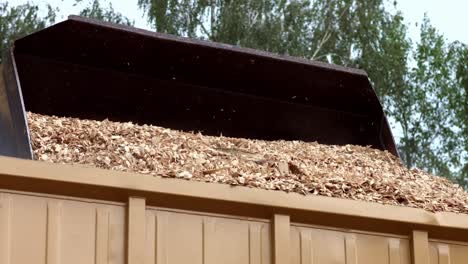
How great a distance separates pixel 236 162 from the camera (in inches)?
193

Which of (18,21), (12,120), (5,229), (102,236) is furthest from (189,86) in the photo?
(18,21)

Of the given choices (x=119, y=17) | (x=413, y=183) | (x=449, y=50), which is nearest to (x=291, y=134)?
(x=413, y=183)

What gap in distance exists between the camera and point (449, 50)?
20453 mm

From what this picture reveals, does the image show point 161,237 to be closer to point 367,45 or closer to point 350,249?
point 350,249

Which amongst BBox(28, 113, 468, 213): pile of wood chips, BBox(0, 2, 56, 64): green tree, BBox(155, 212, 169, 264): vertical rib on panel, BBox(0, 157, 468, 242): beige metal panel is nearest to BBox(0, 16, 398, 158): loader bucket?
BBox(28, 113, 468, 213): pile of wood chips

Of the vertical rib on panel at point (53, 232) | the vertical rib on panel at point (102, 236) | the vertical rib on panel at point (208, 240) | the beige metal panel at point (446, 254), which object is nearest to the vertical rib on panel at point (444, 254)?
the beige metal panel at point (446, 254)

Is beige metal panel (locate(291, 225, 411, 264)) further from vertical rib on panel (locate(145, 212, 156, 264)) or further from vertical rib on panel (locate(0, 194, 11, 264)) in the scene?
vertical rib on panel (locate(0, 194, 11, 264))

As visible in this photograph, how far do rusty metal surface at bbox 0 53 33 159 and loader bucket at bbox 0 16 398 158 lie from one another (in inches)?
1.4

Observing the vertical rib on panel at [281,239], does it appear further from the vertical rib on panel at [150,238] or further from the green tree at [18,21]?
the green tree at [18,21]

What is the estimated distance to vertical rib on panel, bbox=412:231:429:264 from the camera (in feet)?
14.0

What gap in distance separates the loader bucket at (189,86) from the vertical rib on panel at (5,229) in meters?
1.65

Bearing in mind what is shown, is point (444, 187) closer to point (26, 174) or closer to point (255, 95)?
point (255, 95)

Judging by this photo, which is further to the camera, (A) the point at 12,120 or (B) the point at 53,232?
(A) the point at 12,120

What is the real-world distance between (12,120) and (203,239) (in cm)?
148
